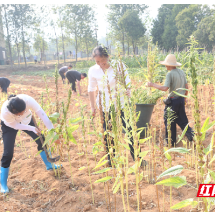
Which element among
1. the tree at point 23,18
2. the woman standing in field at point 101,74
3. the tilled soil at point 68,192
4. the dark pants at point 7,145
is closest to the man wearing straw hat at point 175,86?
the tilled soil at point 68,192

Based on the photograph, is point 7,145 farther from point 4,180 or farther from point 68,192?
point 68,192

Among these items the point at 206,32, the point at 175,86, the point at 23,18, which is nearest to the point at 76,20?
the point at 23,18

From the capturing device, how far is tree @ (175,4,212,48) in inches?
1032

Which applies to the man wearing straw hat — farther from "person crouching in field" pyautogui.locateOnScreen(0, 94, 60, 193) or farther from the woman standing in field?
"person crouching in field" pyautogui.locateOnScreen(0, 94, 60, 193)

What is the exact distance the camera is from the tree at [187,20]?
86.0 feet

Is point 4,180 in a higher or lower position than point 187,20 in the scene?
lower

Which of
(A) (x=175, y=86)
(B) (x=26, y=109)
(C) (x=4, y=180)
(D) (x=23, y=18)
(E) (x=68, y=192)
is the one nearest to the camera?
(E) (x=68, y=192)

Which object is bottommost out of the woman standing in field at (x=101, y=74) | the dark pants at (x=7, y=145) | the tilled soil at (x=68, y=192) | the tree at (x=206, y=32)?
the tilled soil at (x=68, y=192)

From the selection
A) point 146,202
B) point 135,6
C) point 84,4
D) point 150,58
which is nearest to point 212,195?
point 146,202

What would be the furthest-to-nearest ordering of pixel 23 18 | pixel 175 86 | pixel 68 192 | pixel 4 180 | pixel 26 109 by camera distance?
pixel 23 18 < pixel 175 86 < pixel 26 109 < pixel 4 180 < pixel 68 192

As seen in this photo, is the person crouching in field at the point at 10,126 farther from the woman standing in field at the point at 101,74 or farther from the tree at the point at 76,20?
the tree at the point at 76,20

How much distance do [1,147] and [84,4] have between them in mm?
27609

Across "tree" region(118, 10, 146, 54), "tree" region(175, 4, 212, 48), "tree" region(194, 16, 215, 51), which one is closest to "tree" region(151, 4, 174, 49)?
"tree" region(175, 4, 212, 48)

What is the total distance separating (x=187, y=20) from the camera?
2648 cm
